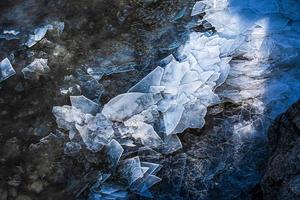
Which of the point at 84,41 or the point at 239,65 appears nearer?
the point at 239,65

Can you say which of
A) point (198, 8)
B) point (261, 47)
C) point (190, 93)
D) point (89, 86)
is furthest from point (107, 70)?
point (261, 47)

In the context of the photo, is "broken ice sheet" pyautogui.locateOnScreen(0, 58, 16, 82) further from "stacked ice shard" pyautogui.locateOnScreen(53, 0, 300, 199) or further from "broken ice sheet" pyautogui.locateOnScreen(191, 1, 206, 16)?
"broken ice sheet" pyautogui.locateOnScreen(191, 1, 206, 16)

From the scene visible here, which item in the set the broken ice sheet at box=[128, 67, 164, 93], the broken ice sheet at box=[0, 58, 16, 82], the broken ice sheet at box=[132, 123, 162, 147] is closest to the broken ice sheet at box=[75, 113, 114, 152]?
the broken ice sheet at box=[132, 123, 162, 147]

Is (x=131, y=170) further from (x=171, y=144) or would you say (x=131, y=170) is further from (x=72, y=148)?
(x=72, y=148)

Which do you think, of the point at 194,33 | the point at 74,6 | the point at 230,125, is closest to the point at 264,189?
the point at 230,125

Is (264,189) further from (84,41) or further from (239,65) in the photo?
(84,41)
